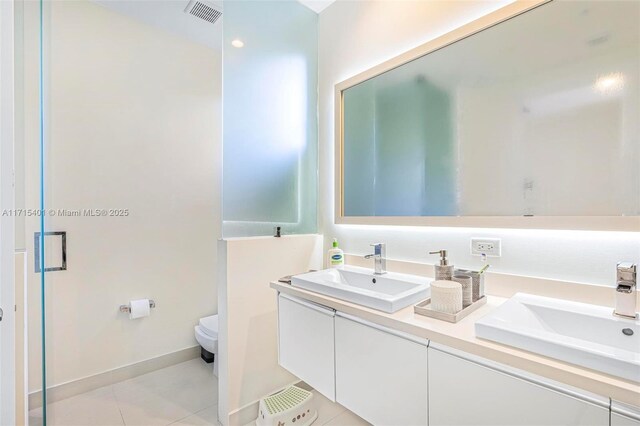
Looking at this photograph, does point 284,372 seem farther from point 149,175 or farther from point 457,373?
point 149,175

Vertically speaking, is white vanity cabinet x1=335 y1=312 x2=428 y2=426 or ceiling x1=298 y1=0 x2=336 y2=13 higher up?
ceiling x1=298 y1=0 x2=336 y2=13

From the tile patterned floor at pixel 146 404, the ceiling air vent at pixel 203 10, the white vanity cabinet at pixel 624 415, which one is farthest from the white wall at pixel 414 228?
the tile patterned floor at pixel 146 404

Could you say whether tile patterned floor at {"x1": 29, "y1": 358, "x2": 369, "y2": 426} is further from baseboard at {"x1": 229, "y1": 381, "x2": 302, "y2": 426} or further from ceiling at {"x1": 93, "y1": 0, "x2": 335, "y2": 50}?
ceiling at {"x1": 93, "y1": 0, "x2": 335, "y2": 50}

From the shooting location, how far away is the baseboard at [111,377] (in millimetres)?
1861

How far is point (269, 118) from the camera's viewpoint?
184cm

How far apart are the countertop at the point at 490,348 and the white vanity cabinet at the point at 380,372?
4 centimetres

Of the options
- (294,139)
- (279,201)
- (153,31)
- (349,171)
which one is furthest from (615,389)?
(153,31)

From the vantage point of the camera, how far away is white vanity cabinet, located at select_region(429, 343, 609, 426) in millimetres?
700

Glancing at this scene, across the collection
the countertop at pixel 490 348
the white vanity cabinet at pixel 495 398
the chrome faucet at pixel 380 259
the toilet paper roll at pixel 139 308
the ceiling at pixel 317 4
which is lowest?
the toilet paper roll at pixel 139 308

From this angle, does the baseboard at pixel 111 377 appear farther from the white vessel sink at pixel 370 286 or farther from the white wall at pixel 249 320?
the white vessel sink at pixel 370 286

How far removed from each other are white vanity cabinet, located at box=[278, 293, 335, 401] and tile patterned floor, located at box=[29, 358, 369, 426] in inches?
21.0

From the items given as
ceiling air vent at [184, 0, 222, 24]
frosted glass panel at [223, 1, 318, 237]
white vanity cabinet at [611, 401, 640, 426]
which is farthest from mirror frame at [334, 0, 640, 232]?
ceiling air vent at [184, 0, 222, 24]

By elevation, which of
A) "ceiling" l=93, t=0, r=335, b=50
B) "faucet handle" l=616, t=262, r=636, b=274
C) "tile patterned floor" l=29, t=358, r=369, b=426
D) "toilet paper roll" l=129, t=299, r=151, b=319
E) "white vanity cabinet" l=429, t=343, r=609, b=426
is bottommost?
"tile patterned floor" l=29, t=358, r=369, b=426

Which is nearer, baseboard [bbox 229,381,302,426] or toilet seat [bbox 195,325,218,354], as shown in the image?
baseboard [bbox 229,381,302,426]
